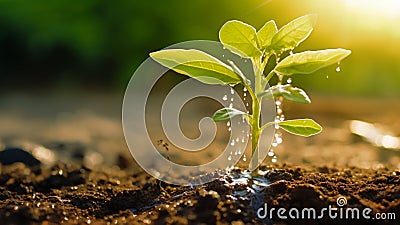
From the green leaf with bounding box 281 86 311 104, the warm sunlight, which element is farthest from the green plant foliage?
the warm sunlight

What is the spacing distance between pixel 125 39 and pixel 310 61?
Result: 4630mm

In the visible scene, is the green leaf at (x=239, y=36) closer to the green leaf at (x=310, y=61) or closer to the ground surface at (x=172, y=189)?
the green leaf at (x=310, y=61)

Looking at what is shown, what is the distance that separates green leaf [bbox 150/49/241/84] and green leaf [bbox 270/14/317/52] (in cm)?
14

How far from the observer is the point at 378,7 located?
5.79 meters

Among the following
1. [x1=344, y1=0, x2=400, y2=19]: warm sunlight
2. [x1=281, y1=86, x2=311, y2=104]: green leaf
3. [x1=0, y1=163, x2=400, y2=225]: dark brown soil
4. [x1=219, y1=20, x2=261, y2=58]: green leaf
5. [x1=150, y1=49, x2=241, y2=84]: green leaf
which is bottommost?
[x1=0, y1=163, x2=400, y2=225]: dark brown soil

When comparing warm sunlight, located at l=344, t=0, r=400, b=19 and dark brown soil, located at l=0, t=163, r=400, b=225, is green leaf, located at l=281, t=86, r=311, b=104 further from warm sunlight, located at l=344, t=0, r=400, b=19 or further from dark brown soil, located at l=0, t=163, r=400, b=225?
warm sunlight, located at l=344, t=0, r=400, b=19

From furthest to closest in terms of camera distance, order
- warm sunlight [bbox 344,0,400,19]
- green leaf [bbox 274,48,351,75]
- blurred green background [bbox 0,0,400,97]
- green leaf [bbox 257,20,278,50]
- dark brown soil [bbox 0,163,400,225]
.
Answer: blurred green background [bbox 0,0,400,97] → warm sunlight [bbox 344,0,400,19] → green leaf [bbox 257,20,278,50] → green leaf [bbox 274,48,351,75] → dark brown soil [bbox 0,163,400,225]

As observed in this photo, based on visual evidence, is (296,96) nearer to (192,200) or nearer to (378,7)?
(192,200)

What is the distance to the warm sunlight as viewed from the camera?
5.60m

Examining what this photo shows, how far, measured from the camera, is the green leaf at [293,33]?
5.16 feet

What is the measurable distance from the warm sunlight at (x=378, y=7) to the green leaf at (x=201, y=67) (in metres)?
4.21

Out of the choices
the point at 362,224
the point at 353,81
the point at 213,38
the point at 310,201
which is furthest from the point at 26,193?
the point at 353,81

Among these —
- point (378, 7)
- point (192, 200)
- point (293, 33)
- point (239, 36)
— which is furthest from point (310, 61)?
point (378, 7)

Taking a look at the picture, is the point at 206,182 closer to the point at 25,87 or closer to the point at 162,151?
the point at 162,151
